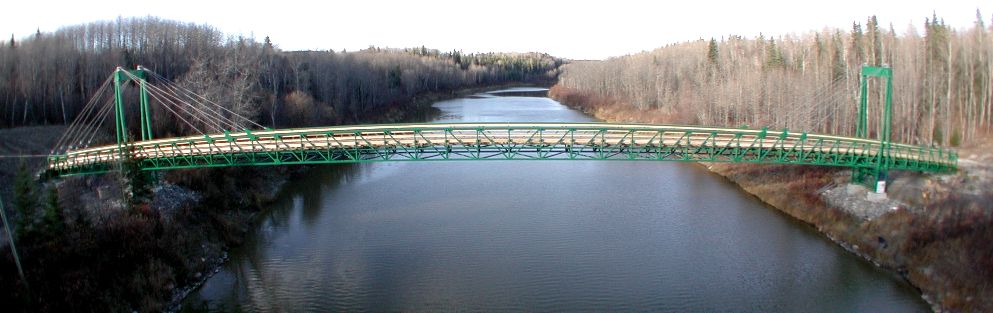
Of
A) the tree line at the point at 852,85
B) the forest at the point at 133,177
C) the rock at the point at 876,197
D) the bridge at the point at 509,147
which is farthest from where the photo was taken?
the tree line at the point at 852,85

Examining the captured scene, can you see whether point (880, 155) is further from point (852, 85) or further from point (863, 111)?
point (852, 85)

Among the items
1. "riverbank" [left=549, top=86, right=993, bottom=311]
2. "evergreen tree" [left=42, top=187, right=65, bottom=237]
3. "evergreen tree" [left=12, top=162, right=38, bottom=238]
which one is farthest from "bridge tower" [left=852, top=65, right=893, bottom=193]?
"evergreen tree" [left=12, top=162, right=38, bottom=238]

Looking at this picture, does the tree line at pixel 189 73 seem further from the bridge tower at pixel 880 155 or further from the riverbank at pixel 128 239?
the bridge tower at pixel 880 155

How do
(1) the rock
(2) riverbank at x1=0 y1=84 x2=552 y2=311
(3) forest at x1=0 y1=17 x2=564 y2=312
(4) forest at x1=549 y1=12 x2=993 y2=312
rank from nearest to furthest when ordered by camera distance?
1. (2) riverbank at x1=0 y1=84 x2=552 y2=311
2. (3) forest at x1=0 y1=17 x2=564 y2=312
3. (4) forest at x1=549 y1=12 x2=993 y2=312
4. (1) the rock

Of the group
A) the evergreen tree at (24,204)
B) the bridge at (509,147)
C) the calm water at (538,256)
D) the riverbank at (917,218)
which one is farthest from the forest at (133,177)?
the riverbank at (917,218)

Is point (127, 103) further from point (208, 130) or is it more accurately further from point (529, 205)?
point (529, 205)

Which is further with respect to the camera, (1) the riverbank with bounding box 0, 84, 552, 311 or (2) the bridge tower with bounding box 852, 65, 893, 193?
(2) the bridge tower with bounding box 852, 65, 893, 193

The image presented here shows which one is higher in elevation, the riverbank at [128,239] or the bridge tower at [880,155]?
the bridge tower at [880,155]

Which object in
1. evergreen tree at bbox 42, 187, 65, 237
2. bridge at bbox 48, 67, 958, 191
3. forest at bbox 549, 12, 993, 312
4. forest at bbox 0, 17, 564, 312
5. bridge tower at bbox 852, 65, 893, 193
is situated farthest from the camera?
bridge tower at bbox 852, 65, 893, 193

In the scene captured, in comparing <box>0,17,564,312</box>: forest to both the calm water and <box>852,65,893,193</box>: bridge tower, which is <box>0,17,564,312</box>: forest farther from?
<box>852,65,893,193</box>: bridge tower
